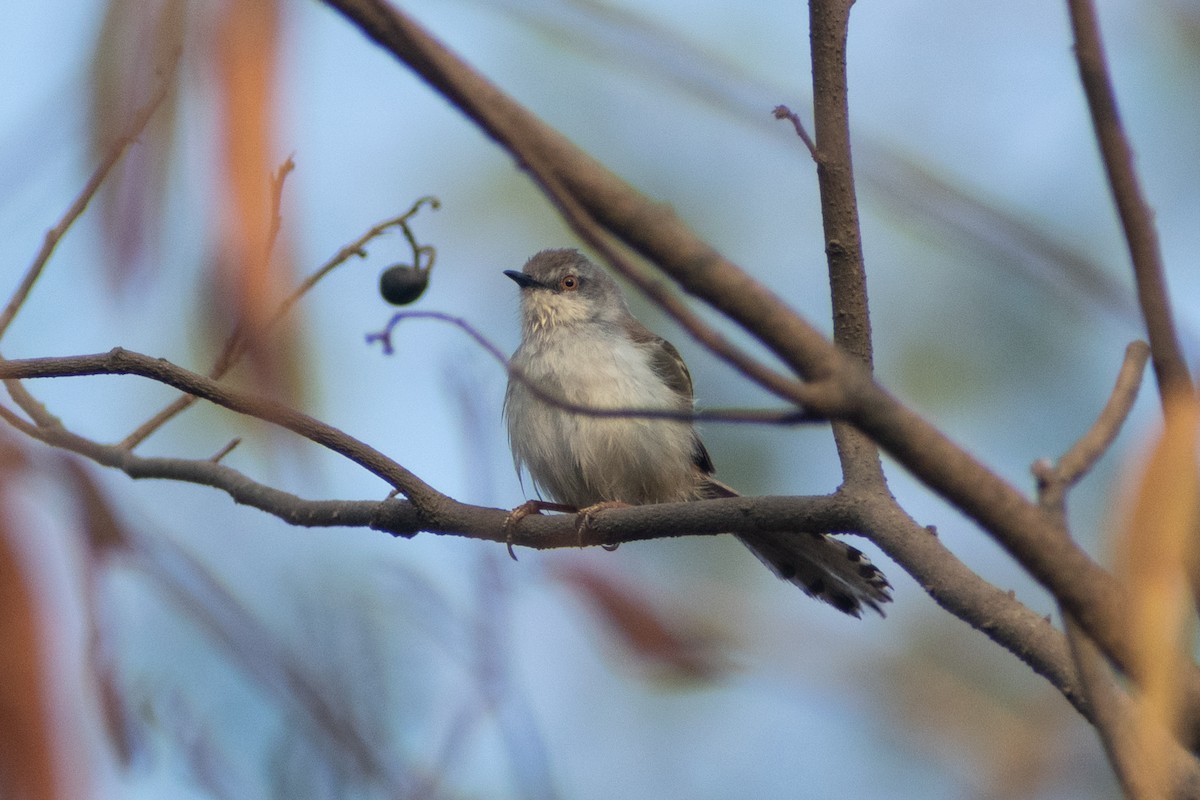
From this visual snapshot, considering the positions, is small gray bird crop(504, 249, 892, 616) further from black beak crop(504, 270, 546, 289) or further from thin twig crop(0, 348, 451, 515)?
thin twig crop(0, 348, 451, 515)

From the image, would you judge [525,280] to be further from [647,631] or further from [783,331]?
[783,331]

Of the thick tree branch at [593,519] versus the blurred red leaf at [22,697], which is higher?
the thick tree branch at [593,519]

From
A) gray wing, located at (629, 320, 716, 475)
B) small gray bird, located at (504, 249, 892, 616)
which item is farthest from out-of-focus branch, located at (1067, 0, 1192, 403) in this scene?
gray wing, located at (629, 320, 716, 475)

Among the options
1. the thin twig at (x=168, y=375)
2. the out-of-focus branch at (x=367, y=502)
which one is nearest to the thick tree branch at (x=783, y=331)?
the out-of-focus branch at (x=367, y=502)

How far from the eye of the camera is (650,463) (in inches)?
240

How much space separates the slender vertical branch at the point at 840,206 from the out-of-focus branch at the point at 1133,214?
1421 millimetres

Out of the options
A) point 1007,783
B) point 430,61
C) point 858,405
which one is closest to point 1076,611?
point 858,405

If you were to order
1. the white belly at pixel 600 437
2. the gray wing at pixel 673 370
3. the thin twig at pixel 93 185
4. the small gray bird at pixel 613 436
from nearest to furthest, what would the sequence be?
the thin twig at pixel 93 185, the small gray bird at pixel 613 436, the white belly at pixel 600 437, the gray wing at pixel 673 370

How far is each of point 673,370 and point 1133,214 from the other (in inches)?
204

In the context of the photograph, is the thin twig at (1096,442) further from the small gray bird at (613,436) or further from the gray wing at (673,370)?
the gray wing at (673,370)

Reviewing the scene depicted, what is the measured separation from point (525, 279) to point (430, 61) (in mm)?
5505

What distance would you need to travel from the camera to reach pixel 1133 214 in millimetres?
1573

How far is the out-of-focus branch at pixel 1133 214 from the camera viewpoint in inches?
61.0

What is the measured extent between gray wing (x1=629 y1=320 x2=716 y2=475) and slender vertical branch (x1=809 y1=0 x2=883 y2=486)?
2953 millimetres
